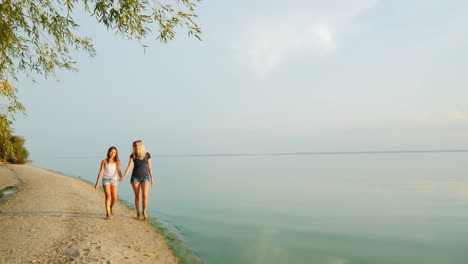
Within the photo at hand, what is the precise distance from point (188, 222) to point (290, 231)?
4.34 metres

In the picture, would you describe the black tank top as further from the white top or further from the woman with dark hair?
the white top

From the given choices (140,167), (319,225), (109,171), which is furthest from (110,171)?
(319,225)

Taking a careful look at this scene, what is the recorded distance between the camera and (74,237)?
24.8 ft

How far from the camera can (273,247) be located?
381 inches

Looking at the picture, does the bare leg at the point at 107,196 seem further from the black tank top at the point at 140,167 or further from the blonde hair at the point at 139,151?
the blonde hair at the point at 139,151

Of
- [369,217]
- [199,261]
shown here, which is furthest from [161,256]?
[369,217]

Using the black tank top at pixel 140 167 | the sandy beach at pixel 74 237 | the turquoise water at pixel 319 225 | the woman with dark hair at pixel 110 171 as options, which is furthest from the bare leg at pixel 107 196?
the turquoise water at pixel 319 225

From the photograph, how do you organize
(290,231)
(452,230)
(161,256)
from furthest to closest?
(452,230)
(290,231)
(161,256)

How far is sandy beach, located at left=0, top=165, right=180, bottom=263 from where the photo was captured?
6309mm

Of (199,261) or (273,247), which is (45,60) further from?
(273,247)

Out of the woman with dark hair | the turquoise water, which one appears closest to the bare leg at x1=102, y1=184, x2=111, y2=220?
the woman with dark hair

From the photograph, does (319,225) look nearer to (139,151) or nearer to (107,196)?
(139,151)

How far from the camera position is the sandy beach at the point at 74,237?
6.31 m

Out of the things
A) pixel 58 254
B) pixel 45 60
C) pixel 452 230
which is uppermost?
pixel 45 60
